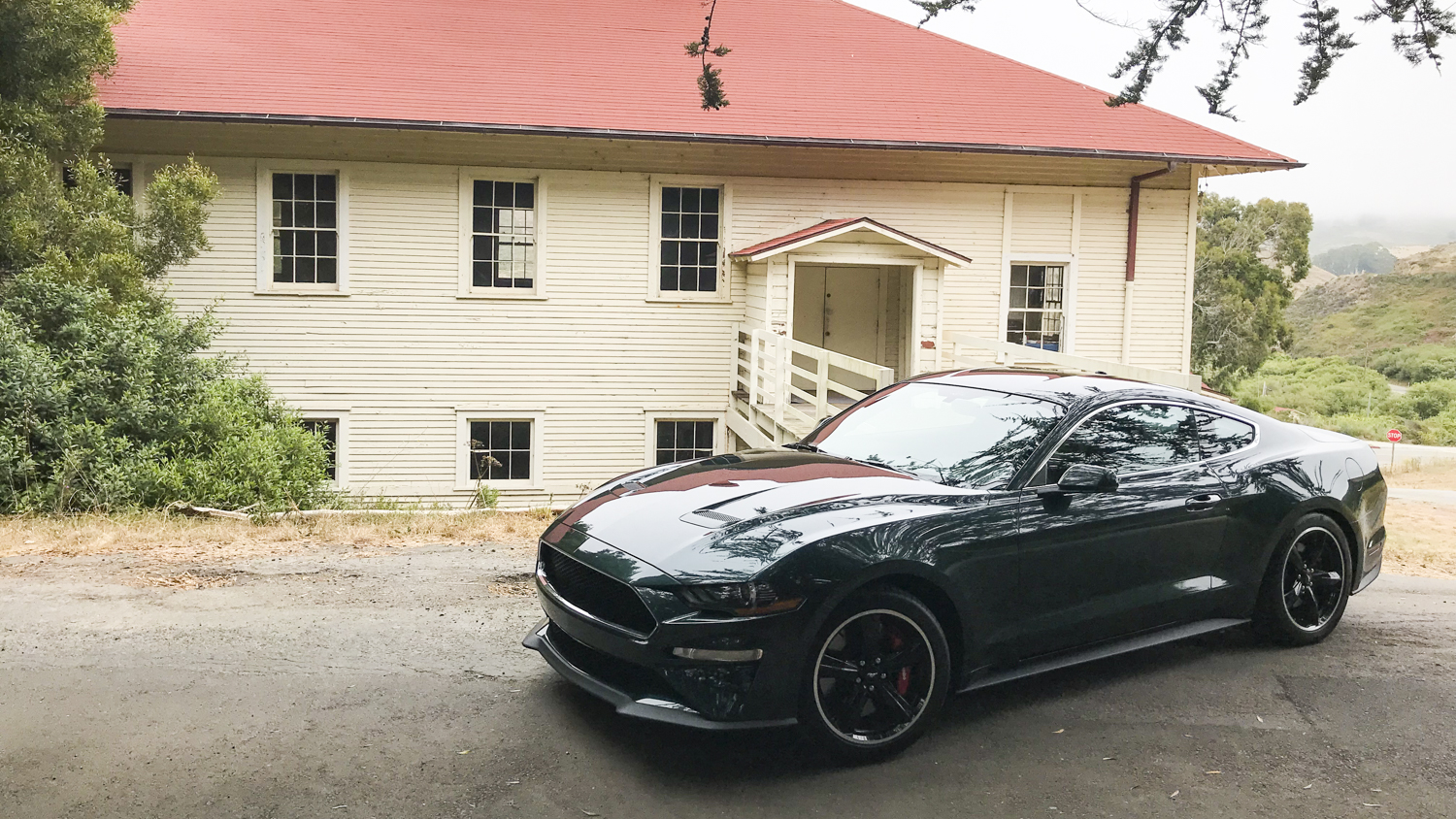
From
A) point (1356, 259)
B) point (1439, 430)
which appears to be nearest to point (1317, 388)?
point (1439, 430)

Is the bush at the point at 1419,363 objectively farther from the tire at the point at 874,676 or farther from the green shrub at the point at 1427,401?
the tire at the point at 874,676

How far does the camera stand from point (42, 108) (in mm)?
11734

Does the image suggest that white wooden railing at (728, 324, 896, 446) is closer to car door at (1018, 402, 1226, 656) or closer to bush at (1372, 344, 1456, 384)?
car door at (1018, 402, 1226, 656)

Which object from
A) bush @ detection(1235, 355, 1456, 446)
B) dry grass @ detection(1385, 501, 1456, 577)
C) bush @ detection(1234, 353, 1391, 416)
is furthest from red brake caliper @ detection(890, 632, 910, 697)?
bush @ detection(1234, 353, 1391, 416)

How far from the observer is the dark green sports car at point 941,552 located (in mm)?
3963

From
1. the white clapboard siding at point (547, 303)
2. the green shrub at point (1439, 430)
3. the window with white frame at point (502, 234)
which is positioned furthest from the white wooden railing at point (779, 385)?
the green shrub at point (1439, 430)

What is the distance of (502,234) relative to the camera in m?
15.0

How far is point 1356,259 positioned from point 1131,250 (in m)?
164

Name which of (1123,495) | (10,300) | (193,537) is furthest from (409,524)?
(1123,495)

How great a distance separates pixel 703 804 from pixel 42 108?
11.8 m

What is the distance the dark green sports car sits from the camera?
13.0 feet

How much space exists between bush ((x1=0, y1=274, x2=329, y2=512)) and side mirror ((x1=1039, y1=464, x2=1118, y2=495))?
7.52 metres

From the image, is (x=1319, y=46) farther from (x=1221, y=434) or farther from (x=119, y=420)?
(x=119, y=420)

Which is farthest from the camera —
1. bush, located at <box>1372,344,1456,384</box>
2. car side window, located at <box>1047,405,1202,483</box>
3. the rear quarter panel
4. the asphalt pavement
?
bush, located at <box>1372,344,1456,384</box>
